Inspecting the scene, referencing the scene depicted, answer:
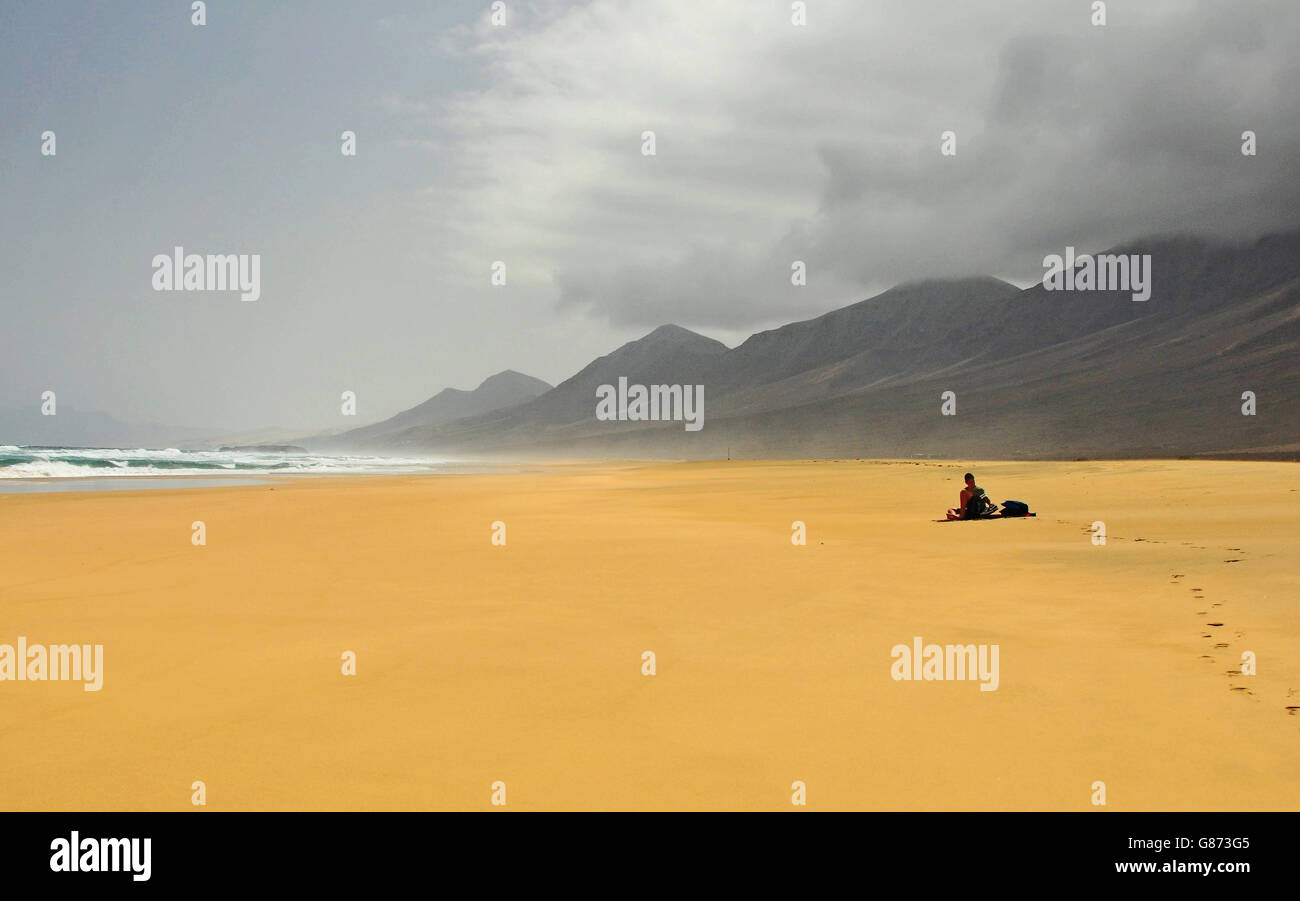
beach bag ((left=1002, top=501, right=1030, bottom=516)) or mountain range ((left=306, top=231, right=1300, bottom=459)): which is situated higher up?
mountain range ((left=306, top=231, right=1300, bottom=459))

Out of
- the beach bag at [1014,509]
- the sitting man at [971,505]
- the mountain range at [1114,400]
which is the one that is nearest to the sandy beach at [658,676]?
the sitting man at [971,505]

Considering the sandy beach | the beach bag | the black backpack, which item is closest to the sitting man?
the black backpack

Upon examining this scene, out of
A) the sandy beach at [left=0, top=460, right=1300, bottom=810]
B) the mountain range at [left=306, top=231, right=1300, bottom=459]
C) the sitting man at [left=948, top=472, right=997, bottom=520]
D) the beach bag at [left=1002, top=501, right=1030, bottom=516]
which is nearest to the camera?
the sandy beach at [left=0, top=460, right=1300, bottom=810]

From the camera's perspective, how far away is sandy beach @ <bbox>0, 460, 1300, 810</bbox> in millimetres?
4355

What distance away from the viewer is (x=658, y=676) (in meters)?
6.36

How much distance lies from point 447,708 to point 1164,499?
22.0 metres

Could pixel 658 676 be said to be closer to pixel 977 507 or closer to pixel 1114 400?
pixel 977 507

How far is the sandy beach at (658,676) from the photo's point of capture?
4355mm

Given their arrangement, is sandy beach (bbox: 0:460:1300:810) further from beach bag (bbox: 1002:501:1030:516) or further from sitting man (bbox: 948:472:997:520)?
beach bag (bbox: 1002:501:1030:516)

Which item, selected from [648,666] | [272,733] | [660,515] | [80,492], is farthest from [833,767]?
[80,492]

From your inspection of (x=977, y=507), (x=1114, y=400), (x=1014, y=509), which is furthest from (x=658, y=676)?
(x=1114, y=400)

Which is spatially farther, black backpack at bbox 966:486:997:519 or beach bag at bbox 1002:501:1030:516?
beach bag at bbox 1002:501:1030:516
